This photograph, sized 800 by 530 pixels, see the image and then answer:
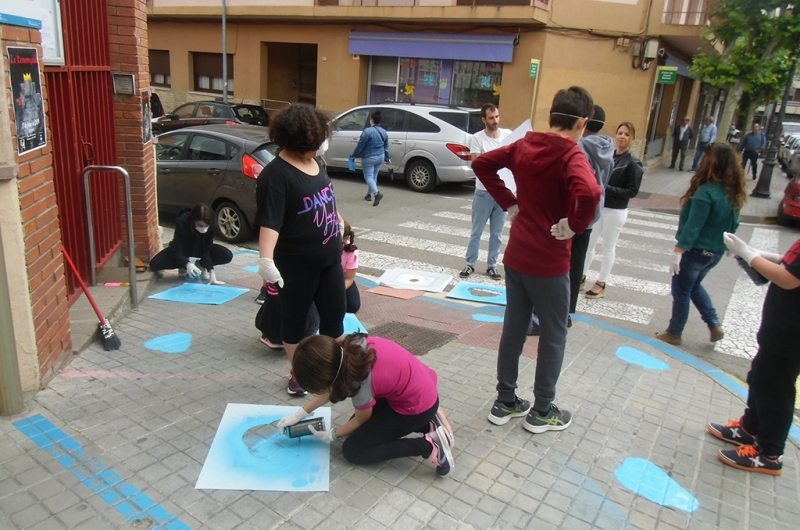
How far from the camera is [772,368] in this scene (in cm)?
326

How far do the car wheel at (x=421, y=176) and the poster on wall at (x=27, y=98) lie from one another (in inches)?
390

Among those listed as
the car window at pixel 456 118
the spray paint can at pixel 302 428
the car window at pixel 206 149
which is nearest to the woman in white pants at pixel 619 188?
the spray paint can at pixel 302 428

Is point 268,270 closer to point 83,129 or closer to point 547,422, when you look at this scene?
point 547,422

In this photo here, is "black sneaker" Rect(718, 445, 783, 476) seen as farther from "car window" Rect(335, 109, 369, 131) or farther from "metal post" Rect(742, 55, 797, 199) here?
"metal post" Rect(742, 55, 797, 199)

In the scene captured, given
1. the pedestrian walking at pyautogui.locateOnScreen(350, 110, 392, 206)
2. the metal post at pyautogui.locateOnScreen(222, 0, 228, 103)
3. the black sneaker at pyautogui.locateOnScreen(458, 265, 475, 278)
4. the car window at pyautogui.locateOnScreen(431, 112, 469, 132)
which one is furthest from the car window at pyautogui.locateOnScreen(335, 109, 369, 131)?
the metal post at pyautogui.locateOnScreen(222, 0, 228, 103)

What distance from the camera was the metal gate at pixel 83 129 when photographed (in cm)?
454

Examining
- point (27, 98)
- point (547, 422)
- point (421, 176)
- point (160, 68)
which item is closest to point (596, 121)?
point (547, 422)

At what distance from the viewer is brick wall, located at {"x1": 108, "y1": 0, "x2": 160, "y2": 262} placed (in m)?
5.57

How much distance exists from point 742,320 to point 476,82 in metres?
13.9

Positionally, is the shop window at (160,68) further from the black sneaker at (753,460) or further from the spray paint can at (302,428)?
the black sneaker at (753,460)

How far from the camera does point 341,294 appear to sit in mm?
3721

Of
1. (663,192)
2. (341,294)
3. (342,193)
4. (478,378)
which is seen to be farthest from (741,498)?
(663,192)

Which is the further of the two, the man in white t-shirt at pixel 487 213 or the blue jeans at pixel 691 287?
the man in white t-shirt at pixel 487 213

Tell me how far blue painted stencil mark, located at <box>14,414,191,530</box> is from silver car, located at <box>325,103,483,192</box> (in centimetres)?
1011
